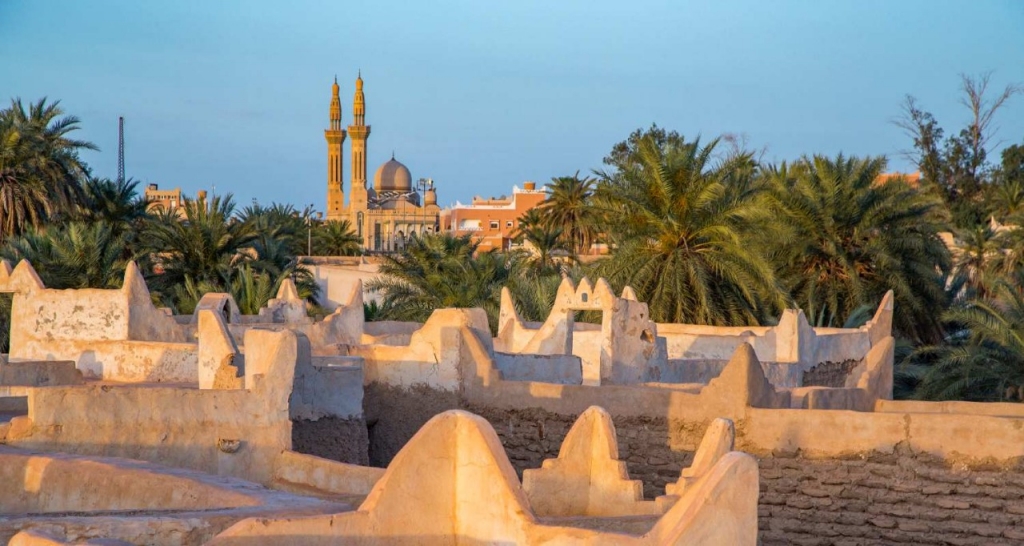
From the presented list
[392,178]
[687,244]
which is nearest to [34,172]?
[687,244]

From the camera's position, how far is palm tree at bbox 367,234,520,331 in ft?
94.5

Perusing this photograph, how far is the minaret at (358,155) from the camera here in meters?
93.4

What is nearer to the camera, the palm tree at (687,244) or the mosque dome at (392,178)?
the palm tree at (687,244)

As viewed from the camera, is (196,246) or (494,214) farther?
(494,214)

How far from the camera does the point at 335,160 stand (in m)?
105

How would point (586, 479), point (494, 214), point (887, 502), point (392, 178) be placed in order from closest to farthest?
point (586, 479)
point (887, 502)
point (494, 214)
point (392, 178)

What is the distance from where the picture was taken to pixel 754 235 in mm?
26000

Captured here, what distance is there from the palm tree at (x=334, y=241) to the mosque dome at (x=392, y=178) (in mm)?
32746

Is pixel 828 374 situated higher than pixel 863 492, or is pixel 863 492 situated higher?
pixel 828 374

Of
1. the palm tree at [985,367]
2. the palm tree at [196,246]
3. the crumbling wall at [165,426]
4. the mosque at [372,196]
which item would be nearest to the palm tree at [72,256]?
the palm tree at [196,246]

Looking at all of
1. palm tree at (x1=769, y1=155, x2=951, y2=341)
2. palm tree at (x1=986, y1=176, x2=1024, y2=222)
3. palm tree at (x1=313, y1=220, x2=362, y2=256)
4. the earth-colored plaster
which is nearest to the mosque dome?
palm tree at (x1=313, y1=220, x2=362, y2=256)

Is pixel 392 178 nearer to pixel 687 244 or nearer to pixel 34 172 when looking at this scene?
pixel 34 172

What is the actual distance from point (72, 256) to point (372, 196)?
223 feet

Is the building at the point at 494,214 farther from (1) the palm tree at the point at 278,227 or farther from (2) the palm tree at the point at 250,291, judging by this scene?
(2) the palm tree at the point at 250,291
